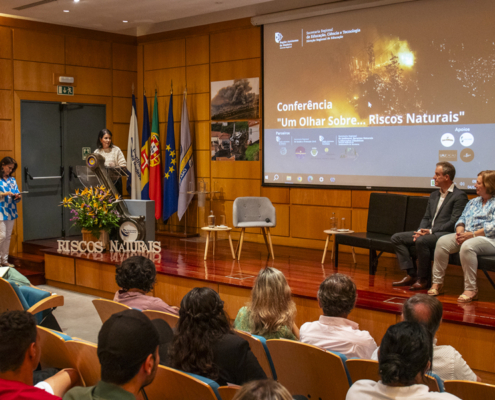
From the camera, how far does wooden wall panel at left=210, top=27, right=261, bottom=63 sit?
322 inches

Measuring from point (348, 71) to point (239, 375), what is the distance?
5.70m

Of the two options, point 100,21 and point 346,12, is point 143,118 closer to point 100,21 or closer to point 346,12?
point 100,21

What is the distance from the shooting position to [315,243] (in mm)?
7742

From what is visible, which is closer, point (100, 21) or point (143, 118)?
point (100, 21)

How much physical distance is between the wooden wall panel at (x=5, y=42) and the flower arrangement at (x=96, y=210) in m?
2.69

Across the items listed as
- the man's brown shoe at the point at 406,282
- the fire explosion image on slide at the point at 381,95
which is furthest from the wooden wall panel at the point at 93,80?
the man's brown shoe at the point at 406,282

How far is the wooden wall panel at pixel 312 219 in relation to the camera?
24.5 ft

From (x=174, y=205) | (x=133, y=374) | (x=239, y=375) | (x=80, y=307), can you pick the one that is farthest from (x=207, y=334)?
(x=174, y=205)

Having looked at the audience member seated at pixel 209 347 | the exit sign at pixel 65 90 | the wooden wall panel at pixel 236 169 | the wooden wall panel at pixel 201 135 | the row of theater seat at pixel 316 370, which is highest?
the exit sign at pixel 65 90

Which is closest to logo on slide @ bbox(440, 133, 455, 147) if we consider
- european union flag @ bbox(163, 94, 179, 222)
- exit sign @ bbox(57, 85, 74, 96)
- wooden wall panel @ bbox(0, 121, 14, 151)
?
european union flag @ bbox(163, 94, 179, 222)

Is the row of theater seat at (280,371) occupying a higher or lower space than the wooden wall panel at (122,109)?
lower

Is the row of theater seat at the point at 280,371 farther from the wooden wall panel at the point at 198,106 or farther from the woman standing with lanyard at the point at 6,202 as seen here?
the wooden wall panel at the point at 198,106

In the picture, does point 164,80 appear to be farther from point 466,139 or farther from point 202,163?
point 466,139

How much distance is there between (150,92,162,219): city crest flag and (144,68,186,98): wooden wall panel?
326 mm
